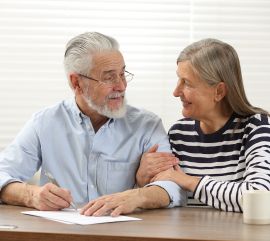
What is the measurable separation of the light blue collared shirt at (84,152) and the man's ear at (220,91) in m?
Result: 0.28

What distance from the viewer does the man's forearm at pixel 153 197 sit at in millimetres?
2099

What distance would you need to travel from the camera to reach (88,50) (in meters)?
2.53

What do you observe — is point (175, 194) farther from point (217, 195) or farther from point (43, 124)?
point (43, 124)

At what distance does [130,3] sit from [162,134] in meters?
1.05

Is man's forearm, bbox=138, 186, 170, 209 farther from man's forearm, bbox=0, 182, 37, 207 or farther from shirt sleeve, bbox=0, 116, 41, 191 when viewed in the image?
shirt sleeve, bbox=0, 116, 41, 191

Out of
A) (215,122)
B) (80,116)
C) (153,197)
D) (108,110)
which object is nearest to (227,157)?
(215,122)

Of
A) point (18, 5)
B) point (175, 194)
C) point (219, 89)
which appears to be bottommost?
point (175, 194)

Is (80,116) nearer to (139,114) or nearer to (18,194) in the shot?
(139,114)

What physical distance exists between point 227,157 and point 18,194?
80cm

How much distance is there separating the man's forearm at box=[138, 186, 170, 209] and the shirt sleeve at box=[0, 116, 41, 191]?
59cm

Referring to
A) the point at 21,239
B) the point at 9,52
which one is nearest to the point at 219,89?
the point at 21,239

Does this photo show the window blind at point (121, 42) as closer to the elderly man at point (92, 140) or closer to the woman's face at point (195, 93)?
the elderly man at point (92, 140)

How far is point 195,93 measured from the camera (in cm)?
238

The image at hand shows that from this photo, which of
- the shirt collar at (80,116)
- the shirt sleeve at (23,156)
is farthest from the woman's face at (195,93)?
the shirt sleeve at (23,156)
